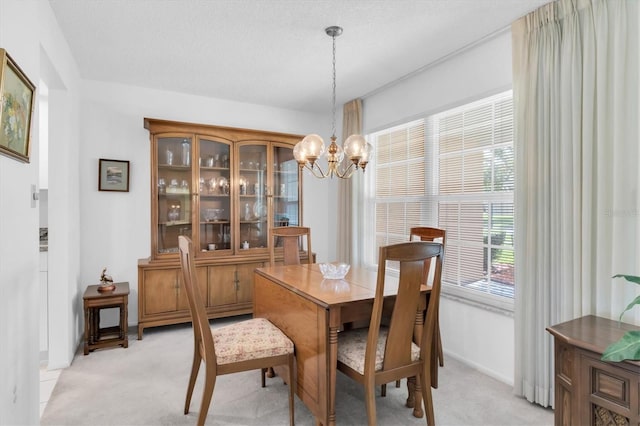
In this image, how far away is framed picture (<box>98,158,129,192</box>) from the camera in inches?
143

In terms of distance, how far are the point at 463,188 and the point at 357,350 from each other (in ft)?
5.86

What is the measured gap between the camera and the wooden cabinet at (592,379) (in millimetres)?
1499

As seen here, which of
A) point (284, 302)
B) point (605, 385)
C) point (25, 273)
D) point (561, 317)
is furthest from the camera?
point (284, 302)

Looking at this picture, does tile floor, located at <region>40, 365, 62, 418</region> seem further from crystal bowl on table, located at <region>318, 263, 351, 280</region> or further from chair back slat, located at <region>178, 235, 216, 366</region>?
crystal bowl on table, located at <region>318, 263, 351, 280</region>

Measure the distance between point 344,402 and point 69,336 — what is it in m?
2.30

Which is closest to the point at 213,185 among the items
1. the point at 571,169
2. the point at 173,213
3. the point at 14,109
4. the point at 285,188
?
the point at 173,213

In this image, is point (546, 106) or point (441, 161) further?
point (441, 161)

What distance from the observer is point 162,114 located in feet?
12.9

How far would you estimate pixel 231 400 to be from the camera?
7.72 feet

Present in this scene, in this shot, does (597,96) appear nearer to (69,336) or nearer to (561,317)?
(561,317)

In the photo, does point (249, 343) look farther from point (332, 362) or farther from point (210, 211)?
point (210, 211)

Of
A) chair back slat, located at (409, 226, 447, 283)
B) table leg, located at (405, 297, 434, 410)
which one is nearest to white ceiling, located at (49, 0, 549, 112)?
chair back slat, located at (409, 226, 447, 283)

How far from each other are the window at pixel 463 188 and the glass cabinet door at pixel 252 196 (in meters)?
1.48

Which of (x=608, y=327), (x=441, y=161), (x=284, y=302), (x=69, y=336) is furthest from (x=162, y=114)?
(x=608, y=327)
